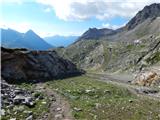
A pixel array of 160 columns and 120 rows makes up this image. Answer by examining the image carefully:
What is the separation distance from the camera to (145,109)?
3850 cm

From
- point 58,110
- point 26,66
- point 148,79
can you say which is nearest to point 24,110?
point 58,110

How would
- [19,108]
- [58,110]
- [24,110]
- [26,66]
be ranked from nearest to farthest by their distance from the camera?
1. [24,110]
2. [19,108]
3. [58,110]
4. [26,66]

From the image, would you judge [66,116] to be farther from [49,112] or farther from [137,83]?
[137,83]

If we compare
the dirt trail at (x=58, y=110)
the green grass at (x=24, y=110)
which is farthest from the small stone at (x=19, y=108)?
the dirt trail at (x=58, y=110)

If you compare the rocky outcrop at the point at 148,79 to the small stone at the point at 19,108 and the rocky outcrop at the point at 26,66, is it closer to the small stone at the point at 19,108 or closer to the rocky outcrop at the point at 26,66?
the rocky outcrop at the point at 26,66

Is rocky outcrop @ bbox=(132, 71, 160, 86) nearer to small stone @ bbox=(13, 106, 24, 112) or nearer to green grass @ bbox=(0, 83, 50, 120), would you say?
green grass @ bbox=(0, 83, 50, 120)

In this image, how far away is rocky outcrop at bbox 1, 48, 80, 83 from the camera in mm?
67312

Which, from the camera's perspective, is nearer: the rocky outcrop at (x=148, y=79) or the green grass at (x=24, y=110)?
the green grass at (x=24, y=110)

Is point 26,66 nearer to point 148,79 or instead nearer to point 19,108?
point 148,79

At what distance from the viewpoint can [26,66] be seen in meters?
76.1

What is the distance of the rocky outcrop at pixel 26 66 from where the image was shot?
67312mm

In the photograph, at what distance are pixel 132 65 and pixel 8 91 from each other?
120 metres

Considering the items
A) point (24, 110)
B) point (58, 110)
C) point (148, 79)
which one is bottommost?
point (58, 110)

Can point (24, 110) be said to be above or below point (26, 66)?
below
